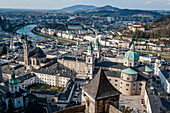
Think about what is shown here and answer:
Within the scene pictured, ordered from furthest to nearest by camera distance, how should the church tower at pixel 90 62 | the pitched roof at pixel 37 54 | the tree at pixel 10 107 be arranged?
the pitched roof at pixel 37 54 < the church tower at pixel 90 62 < the tree at pixel 10 107

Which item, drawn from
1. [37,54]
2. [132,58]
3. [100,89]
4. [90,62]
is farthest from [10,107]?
[132,58]

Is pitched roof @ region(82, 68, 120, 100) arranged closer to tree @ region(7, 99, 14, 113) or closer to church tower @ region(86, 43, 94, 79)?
tree @ region(7, 99, 14, 113)

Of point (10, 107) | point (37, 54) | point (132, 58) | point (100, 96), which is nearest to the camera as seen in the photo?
point (100, 96)

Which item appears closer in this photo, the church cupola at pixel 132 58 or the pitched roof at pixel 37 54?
the church cupola at pixel 132 58

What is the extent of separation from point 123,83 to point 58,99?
12205mm

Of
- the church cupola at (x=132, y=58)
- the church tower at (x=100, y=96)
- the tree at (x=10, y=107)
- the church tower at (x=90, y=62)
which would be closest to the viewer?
the church tower at (x=100, y=96)

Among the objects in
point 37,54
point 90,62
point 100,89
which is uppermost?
point 100,89

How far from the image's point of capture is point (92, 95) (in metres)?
9.61

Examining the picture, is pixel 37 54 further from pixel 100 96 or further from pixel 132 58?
pixel 100 96

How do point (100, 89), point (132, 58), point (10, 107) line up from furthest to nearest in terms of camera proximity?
point (132, 58), point (10, 107), point (100, 89)

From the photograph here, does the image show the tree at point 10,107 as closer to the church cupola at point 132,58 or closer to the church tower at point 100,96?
the church tower at point 100,96

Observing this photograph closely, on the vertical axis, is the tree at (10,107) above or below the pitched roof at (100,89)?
below

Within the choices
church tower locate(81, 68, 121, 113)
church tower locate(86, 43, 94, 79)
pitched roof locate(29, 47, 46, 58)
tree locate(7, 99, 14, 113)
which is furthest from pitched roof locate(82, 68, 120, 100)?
pitched roof locate(29, 47, 46, 58)

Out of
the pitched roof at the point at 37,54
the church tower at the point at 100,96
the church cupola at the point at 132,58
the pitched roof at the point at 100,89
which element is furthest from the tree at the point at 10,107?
the church cupola at the point at 132,58
